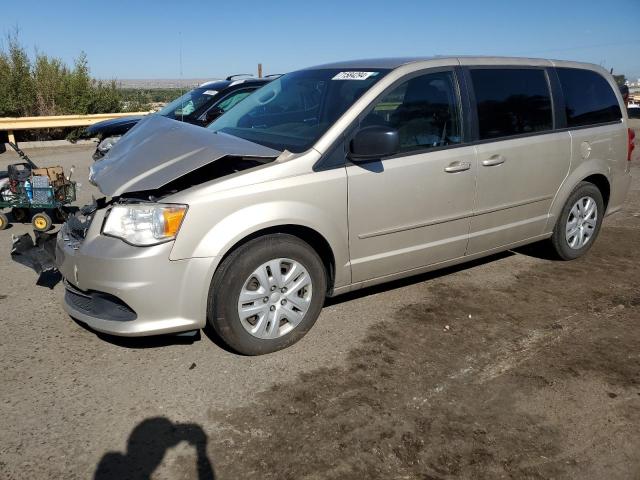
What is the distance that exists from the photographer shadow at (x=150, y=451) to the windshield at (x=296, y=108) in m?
1.84

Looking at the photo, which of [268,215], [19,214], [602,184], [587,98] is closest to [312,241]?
[268,215]

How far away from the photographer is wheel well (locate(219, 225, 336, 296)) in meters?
3.31

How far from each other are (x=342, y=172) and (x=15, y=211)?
201 inches

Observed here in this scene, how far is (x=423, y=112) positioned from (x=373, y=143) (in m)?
0.76

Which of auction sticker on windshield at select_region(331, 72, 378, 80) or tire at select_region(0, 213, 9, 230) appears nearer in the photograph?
auction sticker on windshield at select_region(331, 72, 378, 80)

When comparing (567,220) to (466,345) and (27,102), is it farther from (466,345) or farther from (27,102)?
(27,102)

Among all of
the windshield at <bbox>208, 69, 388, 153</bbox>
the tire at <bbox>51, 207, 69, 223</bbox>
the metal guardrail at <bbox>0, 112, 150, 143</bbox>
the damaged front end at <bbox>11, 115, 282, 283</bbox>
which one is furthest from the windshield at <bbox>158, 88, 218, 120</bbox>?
the metal guardrail at <bbox>0, 112, 150, 143</bbox>

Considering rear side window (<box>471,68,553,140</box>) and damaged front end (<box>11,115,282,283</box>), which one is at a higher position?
rear side window (<box>471,68,553,140</box>)

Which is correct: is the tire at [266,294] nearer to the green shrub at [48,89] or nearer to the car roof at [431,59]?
the car roof at [431,59]

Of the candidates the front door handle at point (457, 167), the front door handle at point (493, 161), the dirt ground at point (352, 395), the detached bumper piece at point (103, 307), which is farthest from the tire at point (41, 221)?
the front door handle at point (493, 161)

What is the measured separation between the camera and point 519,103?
14.9ft

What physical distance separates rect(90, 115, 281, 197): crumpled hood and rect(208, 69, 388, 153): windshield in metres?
0.30

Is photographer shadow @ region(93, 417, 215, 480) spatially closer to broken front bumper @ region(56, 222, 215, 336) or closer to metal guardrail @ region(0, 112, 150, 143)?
broken front bumper @ region(56, 222, 215, 336)

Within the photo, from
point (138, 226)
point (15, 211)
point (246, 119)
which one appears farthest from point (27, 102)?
point (138, 226)
